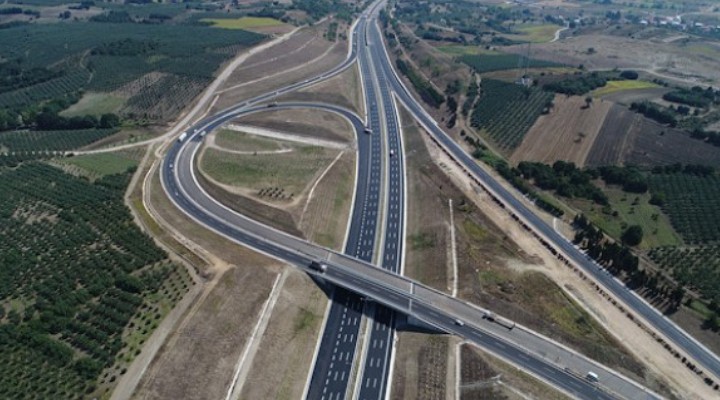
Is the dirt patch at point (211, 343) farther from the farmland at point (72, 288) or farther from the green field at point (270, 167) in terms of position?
the green field at point (270, 167)

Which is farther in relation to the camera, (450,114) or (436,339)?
(450,114)

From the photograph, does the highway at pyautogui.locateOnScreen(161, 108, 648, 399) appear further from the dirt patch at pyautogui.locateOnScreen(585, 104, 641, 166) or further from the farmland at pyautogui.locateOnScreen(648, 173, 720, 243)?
the dirt patch at pyautogui.locateOnScreen(585, 104, 641, 166)

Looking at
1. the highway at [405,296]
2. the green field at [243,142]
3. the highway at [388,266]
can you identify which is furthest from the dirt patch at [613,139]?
the green field at [243,142]

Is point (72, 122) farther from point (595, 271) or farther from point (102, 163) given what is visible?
point (595, 271)

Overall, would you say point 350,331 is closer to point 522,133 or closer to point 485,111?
point 522,133

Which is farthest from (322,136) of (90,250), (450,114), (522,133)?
(90,250)

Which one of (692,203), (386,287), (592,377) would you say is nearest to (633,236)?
(692,203)

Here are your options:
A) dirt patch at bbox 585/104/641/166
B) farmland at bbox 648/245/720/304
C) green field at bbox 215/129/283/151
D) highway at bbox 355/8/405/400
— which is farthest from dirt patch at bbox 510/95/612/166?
green field at bbox 215/129/283/151
